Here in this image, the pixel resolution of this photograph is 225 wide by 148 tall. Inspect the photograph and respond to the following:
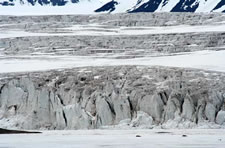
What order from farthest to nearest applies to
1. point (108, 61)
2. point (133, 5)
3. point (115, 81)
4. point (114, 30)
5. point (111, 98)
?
point (133, 5)
point (114, 30)
point (108, 61)
point (115, 81)
point (111, 98)

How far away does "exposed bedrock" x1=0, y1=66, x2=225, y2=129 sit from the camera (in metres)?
32.5

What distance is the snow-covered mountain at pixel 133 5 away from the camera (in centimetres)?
14725

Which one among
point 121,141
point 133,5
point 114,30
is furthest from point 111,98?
point 133,5

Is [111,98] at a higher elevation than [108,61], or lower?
lower

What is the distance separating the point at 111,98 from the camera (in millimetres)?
33656

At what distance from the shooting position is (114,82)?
3494cm

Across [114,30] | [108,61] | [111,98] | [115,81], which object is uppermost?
[114,30]

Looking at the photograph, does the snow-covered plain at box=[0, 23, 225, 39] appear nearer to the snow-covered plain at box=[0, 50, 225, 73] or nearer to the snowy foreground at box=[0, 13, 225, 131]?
the snowy foreground at box=[0, 13, 225, 131]

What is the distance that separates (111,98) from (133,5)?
5201 inches

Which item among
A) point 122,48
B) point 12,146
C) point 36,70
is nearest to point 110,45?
point 122,48

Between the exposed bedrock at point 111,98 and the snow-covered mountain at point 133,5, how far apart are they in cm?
10554

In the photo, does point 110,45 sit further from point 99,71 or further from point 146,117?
point 146,117

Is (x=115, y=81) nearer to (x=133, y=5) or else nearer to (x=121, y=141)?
(x=121, y=141)

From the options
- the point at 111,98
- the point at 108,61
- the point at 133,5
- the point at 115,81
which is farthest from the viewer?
the point at 133,5
